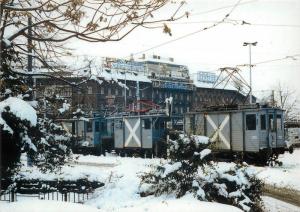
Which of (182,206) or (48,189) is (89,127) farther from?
(182,206)

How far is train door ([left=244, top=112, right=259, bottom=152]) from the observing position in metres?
18.7

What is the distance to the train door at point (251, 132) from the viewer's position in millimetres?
18719

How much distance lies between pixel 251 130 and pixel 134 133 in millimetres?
8099

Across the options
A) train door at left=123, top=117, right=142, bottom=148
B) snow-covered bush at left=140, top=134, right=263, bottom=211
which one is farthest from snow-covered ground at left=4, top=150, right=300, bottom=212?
train door at left=123, top=117, right=142, bottom=148

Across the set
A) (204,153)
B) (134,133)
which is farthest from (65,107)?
(134,133)

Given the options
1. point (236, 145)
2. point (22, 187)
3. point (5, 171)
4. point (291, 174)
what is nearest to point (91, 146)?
point (236, 145)

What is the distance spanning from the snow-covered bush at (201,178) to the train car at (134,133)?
1239 cm

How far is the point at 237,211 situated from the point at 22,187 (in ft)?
16.1

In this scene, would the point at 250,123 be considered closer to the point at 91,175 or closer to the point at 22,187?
the point at 91,175

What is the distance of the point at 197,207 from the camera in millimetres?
8023

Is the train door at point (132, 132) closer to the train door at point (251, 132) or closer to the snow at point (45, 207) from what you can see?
the train door at point (251, 132)

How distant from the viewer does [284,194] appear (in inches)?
462

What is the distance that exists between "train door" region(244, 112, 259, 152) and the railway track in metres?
5.86

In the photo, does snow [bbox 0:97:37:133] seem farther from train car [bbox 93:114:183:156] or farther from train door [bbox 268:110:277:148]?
train car [bbox 93:114:183:156]
